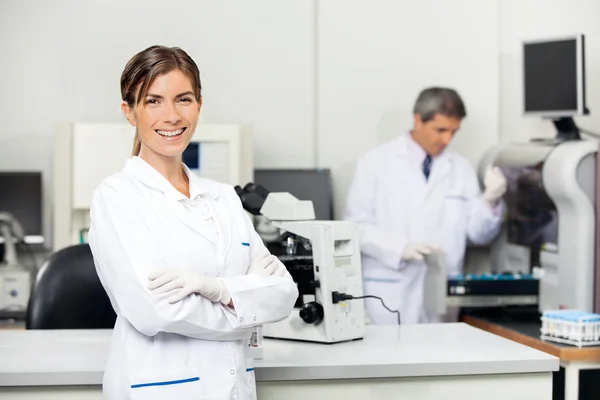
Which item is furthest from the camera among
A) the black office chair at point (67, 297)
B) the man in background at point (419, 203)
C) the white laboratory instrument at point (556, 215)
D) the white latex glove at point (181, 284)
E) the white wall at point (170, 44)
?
the white wall at point (170, 44)

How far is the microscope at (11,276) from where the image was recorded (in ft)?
13.1

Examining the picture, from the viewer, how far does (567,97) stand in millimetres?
3965

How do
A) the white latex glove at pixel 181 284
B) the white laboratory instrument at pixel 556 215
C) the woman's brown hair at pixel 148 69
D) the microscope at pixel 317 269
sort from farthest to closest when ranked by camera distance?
the white laboratory instrument at pixel 556 215
the microscope at pixel 317 269
the woman's brown hair at pixel 148 69
the white latex glove at pixel 181 284

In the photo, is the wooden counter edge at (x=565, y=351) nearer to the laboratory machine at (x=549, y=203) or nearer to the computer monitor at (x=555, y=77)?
the laboratory machine at (x=549, y=203)

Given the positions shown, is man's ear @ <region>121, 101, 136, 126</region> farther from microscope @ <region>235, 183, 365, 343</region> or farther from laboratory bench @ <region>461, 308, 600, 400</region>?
laboratory bench @ <region>461, 308, 600, 400</region>

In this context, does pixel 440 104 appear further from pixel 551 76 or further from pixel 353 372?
pixel 353 372

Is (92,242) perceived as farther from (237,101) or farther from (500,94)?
(500,94)

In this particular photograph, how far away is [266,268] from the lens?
1.89 metres

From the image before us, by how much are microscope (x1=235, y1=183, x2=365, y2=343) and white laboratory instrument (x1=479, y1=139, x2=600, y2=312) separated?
1.53 metres

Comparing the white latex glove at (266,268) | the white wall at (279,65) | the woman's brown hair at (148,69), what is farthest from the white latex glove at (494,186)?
the woman's brown hair at (148,69)

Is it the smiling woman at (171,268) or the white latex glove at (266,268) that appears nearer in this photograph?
A: the smiling woman at (171,268)

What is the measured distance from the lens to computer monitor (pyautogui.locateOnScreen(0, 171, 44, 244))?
4156mm

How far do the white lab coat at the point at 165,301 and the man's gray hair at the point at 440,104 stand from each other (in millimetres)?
2551

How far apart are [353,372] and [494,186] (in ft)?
7.76
